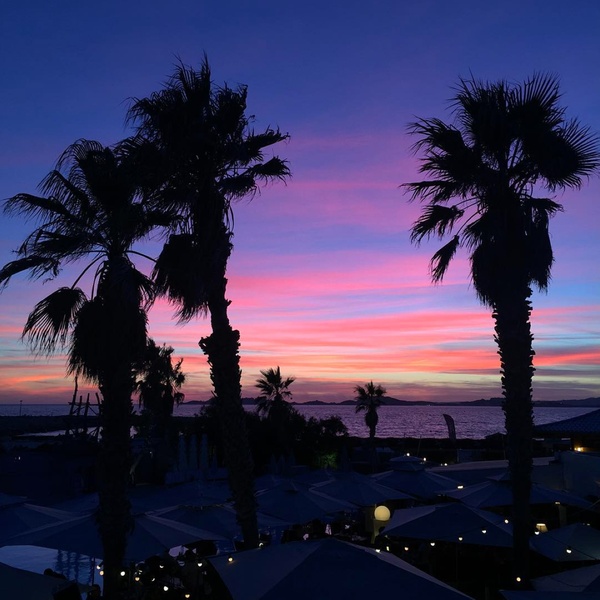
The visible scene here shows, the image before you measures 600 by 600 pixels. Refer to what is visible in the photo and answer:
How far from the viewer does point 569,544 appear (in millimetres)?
12391

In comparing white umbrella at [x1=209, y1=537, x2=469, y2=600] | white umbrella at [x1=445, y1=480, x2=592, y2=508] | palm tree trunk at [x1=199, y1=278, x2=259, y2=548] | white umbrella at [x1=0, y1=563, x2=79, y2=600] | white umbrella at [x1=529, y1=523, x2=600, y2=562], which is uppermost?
palm tree trunk at [x1=199, y1=278, x2=259, y2=548]

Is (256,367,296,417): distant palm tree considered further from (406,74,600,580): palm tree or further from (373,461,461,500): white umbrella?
(406,74,600,580): palm tree

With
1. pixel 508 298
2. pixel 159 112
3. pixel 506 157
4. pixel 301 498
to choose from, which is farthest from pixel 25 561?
pixel 506 157

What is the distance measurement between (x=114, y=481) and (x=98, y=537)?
265 cm

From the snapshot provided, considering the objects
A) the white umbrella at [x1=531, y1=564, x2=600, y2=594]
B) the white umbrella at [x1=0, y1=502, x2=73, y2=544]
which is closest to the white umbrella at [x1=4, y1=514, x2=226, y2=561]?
the white umbrella at [x1=0, y1=502, x2=73, y2=544]

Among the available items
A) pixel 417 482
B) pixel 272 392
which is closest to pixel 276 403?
pixel 272 392

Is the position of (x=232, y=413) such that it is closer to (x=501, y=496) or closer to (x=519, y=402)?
(x=519, y=402)

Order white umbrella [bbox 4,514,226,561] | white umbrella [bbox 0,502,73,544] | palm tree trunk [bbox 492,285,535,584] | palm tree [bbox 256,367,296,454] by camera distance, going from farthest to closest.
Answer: palm tree [bbox 256,367,296,454] → white umbrella [bbox 0,502,73,544] → white umbrella [bbox 4,514,226,561] → palm tree trunk [bbox 492,285,535,584]

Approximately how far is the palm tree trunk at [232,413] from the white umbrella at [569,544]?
6046 millimetres

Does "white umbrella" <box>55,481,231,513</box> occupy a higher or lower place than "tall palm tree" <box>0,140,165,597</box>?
lower

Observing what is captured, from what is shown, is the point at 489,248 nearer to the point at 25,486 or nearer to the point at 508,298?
the point at 508,298

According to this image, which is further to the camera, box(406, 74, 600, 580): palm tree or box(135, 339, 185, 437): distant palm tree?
box(135, 339, 185, 437): distant palm tree

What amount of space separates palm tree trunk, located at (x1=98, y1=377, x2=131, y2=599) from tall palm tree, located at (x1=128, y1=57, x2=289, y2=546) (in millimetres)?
1629

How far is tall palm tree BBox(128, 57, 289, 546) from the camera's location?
34.2 ft
